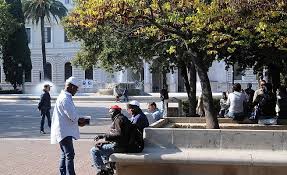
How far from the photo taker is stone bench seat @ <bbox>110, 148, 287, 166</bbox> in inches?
312

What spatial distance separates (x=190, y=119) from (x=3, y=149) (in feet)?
15.1

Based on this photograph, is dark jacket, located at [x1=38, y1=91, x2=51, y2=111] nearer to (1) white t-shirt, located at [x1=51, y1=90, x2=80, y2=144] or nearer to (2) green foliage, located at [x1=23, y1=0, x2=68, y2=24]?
(1) white t-shirt, located at [x1=51, y1=90, x2=80, y2=144]

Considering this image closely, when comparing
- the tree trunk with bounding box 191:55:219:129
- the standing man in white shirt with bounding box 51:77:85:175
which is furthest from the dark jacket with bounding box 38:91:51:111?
the standing man in white shirt with bounding box 51:77:85:175

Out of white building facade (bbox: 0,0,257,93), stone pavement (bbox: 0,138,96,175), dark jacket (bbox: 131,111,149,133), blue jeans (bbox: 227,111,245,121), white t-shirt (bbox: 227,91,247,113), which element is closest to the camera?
dark jacket (bbox: 131,111,149,133)

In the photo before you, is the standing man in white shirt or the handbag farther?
the handbag

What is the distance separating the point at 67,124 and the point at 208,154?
218 cm

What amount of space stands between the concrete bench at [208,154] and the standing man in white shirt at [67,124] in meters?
0.69

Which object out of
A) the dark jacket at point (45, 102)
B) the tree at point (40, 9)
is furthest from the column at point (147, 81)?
the dark jacket at point (45, 102)

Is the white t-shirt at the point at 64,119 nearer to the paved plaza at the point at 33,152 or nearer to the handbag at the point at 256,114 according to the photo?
the paved plaza at the point at 33,152

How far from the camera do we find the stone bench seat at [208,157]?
7918mm

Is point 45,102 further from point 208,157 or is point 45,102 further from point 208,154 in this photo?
point 208,157

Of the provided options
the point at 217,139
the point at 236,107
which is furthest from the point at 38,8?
the point at 217,139

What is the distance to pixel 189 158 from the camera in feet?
26.5

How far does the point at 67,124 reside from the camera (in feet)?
27.9
